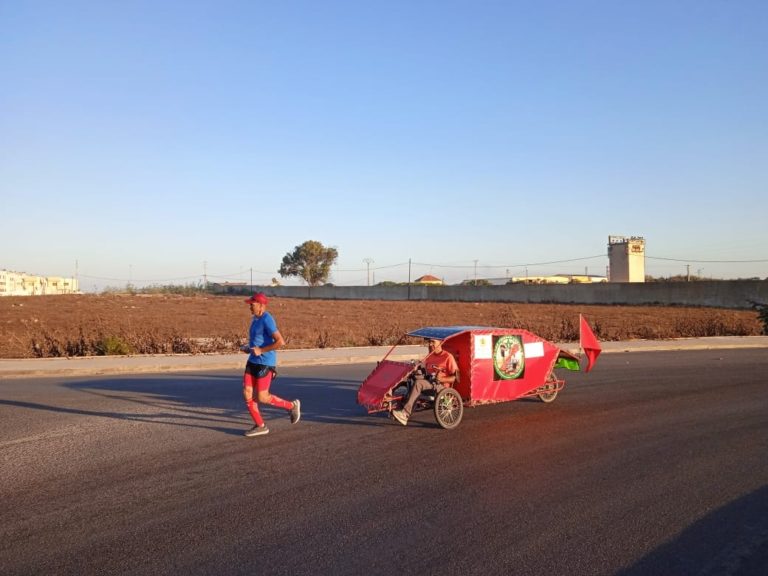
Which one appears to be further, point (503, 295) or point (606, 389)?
point (503, 295)

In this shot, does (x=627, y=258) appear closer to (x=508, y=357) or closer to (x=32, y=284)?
(x=508, y=357)

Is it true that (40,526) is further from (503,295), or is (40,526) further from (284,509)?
(503,295)

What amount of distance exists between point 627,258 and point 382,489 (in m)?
85.1

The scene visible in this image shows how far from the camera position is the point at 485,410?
10.4 meters

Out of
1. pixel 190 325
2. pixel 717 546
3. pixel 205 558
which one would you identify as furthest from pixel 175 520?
pixel 190 325

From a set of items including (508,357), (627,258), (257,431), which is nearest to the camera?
(257,431)

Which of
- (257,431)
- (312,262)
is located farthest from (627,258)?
(257,431)

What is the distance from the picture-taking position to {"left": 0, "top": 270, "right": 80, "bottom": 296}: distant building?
129m

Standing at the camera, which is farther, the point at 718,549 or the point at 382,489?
the point at 382,489

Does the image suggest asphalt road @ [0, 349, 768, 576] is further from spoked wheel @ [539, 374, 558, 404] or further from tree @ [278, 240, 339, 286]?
tree @ [278, 240, 339, 286]

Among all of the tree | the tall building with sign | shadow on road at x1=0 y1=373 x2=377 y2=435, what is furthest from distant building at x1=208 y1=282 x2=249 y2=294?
shadow on road at x1=0 y1=373 x2=377 y2=435

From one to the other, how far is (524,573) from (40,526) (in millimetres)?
3803

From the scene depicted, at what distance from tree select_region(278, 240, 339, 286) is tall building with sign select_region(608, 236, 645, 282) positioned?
196 ft

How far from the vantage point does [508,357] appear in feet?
32.7
